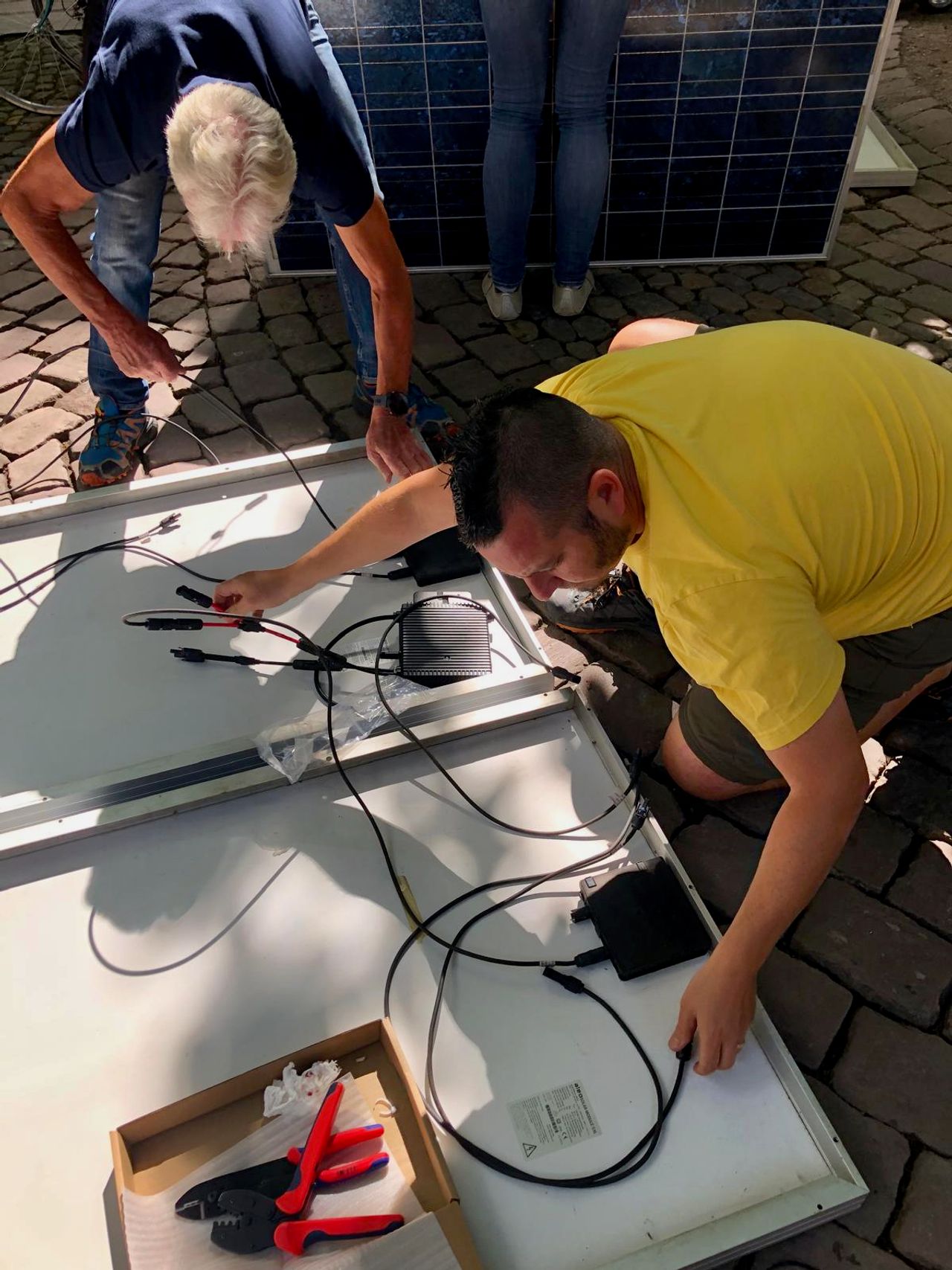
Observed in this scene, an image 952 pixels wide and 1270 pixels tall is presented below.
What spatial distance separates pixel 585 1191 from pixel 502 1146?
137 mm

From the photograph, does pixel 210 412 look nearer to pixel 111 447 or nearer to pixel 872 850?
pixel 111 447

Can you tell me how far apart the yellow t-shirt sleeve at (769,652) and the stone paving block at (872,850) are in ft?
2.79

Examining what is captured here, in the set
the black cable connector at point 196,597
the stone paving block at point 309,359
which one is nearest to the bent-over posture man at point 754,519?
the black cable connector at point 196,597

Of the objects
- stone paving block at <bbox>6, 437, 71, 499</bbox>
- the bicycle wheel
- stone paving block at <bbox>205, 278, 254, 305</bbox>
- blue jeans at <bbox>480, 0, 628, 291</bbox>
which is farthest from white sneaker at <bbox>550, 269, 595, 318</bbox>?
the bicycle wheel

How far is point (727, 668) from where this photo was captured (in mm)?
1223

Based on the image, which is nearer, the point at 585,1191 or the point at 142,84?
the point at 585,1191

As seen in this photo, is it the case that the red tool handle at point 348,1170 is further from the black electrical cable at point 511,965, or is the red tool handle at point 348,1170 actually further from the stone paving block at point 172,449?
the stone paving block at point 172,449

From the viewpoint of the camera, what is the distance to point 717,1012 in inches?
54.1

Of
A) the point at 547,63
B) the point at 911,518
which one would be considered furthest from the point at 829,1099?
the point at 547,63

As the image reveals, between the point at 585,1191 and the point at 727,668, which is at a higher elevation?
the point at 727,668

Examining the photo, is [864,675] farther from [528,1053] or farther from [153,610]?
[153,610]

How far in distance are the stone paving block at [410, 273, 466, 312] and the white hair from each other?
1953 mm

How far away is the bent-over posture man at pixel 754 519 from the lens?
1216mm

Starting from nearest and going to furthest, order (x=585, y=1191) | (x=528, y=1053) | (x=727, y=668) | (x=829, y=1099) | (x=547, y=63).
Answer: (x=727, y=668) → (x=585, y=1191) → (x=528, y=1053) → (x=829, y=1099) → (x=547, y=63)
